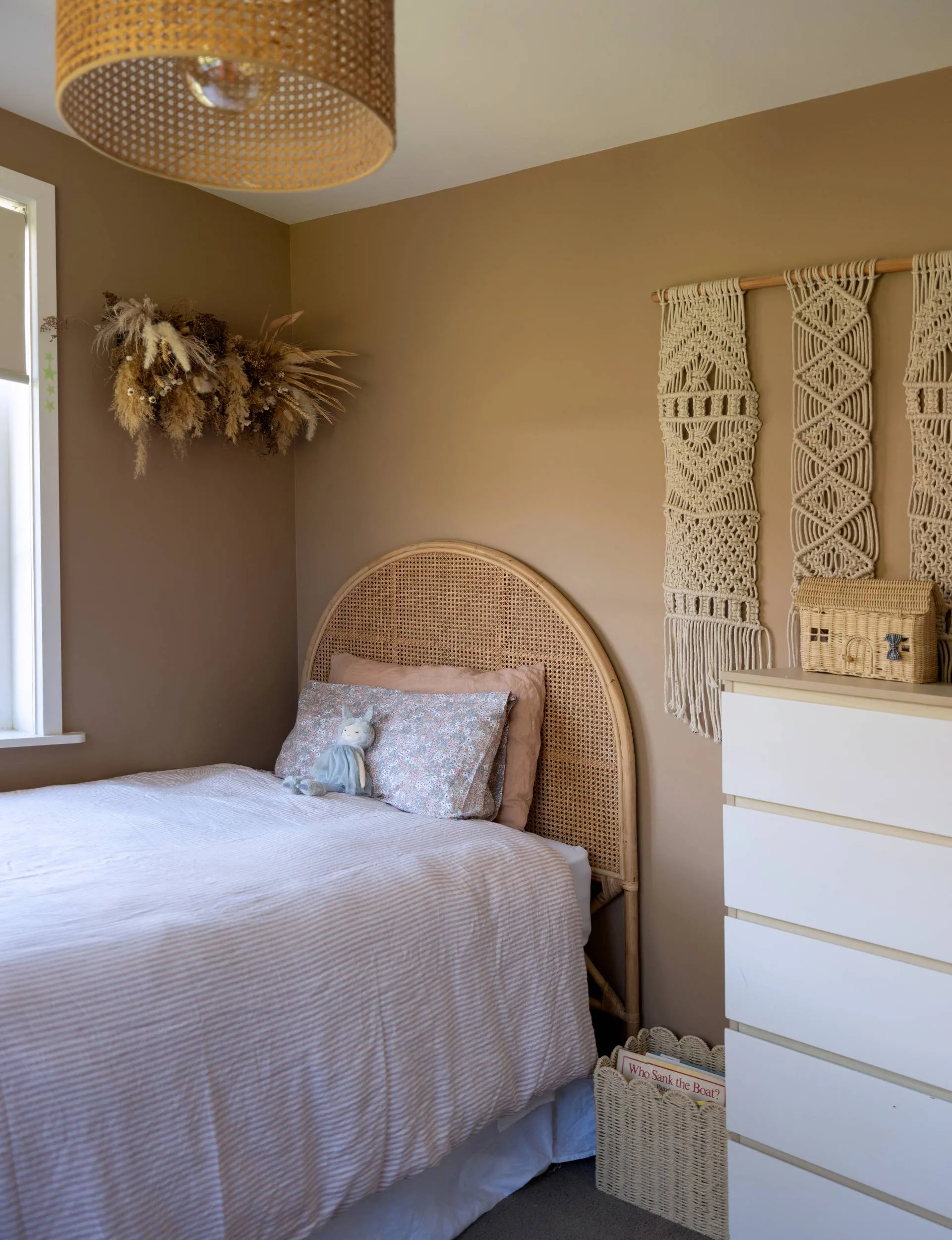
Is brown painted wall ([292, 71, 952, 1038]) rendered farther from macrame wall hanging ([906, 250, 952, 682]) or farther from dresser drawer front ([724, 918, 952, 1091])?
dresser drawer front ([724, 918, 952, 1091])

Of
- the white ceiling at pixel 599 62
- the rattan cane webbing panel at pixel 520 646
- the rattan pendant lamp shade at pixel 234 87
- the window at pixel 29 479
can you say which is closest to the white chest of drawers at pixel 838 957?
the rattan cane webbing panel at pixel 520 646

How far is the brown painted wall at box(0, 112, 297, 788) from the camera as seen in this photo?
2.62 metres

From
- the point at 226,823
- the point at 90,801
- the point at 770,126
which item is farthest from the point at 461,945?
the point at 770,126

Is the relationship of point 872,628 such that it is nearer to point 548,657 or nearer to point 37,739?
point 548,657

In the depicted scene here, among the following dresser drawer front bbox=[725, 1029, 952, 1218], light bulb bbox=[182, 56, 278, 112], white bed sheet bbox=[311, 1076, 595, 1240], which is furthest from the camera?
white bed sheet bbox=[311, 1076, 595, 1240]

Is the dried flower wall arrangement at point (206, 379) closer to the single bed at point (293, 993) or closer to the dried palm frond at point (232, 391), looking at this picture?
the dried palm frond at point (232, 391)

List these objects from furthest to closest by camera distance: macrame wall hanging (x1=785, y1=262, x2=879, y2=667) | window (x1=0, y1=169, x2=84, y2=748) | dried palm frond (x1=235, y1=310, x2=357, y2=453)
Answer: dried palm frond (x1=235, y1=310, x2=357, y2=453), window (x1=0, y1=169, x2=84, y2=748), macrame wall hanging (x1=785, y1=262, x2=879, y2=667)

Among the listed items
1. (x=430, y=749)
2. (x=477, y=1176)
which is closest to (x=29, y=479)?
(x=430, y=749)

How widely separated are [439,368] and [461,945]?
5.72ft

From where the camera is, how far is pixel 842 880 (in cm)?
180

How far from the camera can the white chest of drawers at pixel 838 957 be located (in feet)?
5.55

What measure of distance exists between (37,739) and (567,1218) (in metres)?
1.70

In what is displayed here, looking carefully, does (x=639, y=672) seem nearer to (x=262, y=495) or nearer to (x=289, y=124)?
(x=262, y=495)

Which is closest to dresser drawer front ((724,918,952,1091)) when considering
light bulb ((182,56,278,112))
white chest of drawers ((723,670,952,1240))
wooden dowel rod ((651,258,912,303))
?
white chest of drawers ((723,670,952,1240))
